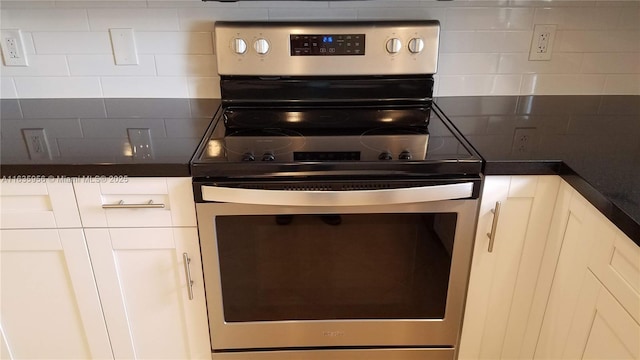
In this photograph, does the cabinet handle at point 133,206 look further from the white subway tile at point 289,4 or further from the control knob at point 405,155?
the white subway tile at point 289,4

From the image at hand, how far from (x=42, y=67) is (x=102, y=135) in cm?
51

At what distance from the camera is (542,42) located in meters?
1.60

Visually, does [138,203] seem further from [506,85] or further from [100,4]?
[506,85]

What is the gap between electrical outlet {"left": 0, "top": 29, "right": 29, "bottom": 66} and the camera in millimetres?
1536

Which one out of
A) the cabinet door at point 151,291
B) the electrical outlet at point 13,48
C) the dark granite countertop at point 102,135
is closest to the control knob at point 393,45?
the dark granite countertop at point 102,135

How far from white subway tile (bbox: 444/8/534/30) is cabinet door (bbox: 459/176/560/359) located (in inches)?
25.6

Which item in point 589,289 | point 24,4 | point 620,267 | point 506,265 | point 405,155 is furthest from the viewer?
point 24,4

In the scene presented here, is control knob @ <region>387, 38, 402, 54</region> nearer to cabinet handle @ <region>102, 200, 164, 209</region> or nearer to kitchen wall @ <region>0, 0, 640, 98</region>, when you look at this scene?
kitchen wall @ <region>0, 0, 640, 98</region>

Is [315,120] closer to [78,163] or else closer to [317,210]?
[317,210]

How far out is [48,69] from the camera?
5.23 feet

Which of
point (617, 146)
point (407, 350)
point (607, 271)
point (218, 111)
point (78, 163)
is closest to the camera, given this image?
point (607, 271)

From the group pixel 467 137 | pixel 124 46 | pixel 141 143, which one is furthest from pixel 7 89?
pixel 467 137

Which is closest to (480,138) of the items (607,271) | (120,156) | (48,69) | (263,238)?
(607,271)

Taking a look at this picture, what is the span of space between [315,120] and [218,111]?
0.33 meters
